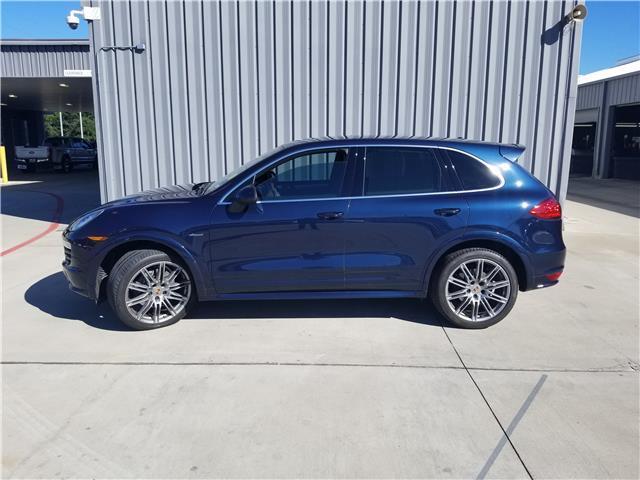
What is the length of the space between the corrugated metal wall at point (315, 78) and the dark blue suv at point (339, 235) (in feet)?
12.3

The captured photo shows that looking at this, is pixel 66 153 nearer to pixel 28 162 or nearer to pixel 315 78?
pixel 28 162

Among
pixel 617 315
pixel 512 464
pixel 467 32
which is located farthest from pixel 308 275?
pixel 467 32

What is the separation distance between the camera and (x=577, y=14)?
743 centimetres

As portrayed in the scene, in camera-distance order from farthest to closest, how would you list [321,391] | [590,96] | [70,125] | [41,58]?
[70,125], [590,96], [41,58], [321,391]

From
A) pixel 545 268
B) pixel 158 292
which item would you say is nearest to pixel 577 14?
pixel 545 268

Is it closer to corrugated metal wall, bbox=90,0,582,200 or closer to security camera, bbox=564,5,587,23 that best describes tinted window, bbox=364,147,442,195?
corrugated metal wall, bbox=90,0,582,200

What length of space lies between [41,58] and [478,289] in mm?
16743

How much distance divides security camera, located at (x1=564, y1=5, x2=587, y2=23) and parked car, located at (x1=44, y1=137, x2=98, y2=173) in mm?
22830

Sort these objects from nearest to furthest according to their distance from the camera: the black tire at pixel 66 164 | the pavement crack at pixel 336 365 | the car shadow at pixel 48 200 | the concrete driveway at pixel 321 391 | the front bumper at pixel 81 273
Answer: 1. the concrete driveway at pixel 321 391
2. the pavement crack at pixel 336 365
3. the front bumper at pixel 81 273
4. the car shadow at pixel 48 200
5. the black tire at pixel 66 164

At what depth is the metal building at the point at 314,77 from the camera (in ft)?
25.5

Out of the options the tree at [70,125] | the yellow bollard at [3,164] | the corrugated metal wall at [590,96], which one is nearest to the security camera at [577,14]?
the corrugated metal wall at [590,96]

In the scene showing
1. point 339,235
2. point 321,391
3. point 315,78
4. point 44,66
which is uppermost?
point 44,66

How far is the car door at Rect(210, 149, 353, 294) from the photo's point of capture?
4.31 meters

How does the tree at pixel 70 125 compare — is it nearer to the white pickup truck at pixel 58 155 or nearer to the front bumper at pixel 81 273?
the white pickup truck at pixel 58 155
